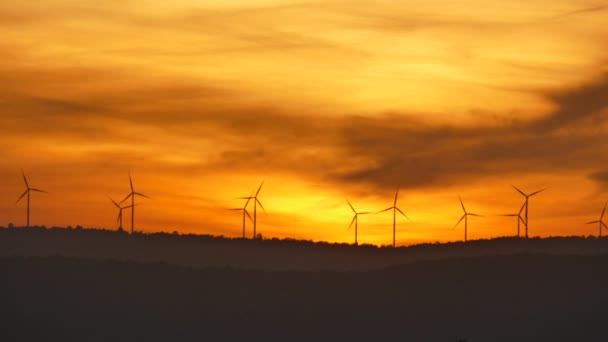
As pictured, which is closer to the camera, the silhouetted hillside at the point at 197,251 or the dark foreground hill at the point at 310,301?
the dark foreground hill at the point at 310,301

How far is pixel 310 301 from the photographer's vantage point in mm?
183250

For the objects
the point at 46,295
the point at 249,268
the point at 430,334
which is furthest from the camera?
the point at 249,268

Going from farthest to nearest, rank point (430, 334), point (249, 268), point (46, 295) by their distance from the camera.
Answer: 1. point (249, 268)
2. point (46, 295)
3. point (430, 334)

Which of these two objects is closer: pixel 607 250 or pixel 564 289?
pixel 564 289

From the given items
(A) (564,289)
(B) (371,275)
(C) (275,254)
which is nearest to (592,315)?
(A) (564,289)

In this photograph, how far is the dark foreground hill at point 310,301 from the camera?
169 meters

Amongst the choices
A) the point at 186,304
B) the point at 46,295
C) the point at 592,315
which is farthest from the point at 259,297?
the point at 592,315

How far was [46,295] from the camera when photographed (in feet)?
594

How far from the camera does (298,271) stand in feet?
630

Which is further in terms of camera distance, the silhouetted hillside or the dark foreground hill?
the silhouetted hillside

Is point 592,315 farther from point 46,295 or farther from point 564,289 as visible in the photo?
point 46,295

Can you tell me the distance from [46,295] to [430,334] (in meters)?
34.7

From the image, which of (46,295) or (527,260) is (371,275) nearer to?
(527,260)

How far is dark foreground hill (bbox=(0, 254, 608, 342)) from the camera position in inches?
6658
